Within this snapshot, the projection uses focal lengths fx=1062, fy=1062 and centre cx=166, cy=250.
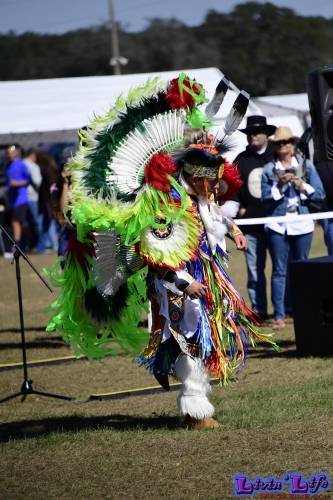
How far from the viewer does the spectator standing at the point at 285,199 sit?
10570mm

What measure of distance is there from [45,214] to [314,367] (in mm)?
13945

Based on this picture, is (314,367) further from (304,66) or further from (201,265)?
(304,66)

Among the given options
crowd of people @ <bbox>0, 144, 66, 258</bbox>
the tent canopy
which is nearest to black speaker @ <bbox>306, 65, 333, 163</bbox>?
the tent canopy

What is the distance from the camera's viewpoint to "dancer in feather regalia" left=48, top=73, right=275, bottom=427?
6492mm

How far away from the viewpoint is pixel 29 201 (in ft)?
70.3

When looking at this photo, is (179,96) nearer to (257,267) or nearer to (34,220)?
(257,267)

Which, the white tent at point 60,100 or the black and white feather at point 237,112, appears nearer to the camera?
the black and white feather at point 237,112

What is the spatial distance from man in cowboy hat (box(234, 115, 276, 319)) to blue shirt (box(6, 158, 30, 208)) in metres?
10.1

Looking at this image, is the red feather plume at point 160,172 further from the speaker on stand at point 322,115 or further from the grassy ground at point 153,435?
the speaker on stand at point 322,115

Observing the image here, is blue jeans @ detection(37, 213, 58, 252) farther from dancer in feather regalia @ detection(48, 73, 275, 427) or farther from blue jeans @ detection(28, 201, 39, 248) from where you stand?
dancer in feather regalia @ detection(48, 73, 275, 427)

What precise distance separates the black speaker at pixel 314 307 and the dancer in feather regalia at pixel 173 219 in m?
2.38

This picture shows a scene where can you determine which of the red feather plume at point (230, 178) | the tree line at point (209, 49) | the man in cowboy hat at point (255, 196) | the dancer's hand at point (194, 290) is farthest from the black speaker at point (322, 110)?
the tree line at point (209, 49)

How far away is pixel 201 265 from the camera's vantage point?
6672 mm

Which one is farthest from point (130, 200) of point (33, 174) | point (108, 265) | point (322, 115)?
point (33, 174)
